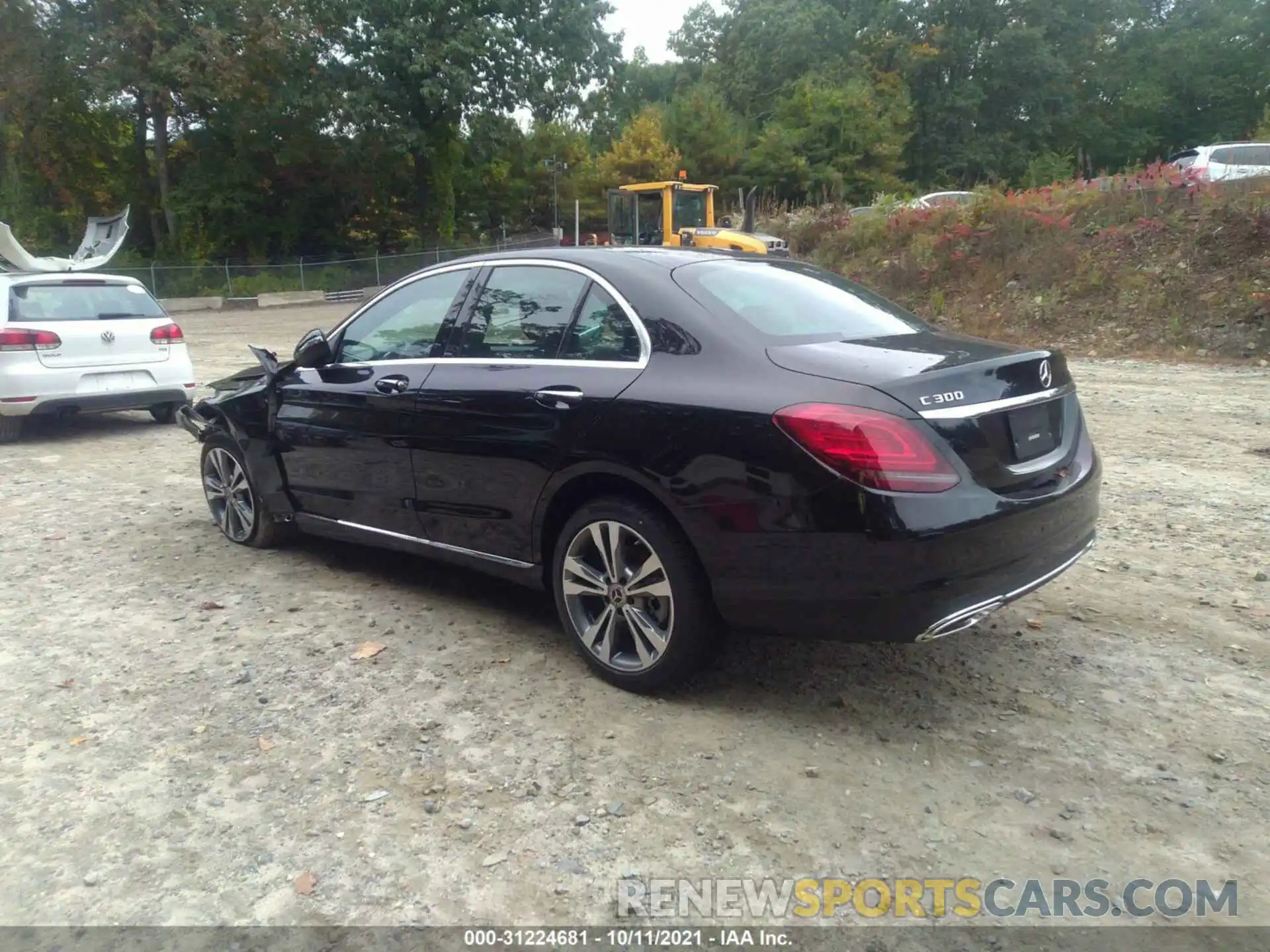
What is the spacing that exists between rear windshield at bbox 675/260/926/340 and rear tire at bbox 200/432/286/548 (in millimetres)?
2972

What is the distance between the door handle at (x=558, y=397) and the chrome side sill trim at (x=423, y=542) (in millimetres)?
Answer: 690

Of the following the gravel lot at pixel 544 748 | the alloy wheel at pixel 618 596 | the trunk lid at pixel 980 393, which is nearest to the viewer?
the gravel lot at pixel 544 748

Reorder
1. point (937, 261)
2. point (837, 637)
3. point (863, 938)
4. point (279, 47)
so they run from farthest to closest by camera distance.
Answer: point (279, 47) < point (937, 261) < point (837, 637) < point (863, 938)

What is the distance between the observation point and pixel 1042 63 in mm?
48781

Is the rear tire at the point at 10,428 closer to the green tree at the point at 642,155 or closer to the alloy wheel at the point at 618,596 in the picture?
the alloy wheel at the point at 618,596

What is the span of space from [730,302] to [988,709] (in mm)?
1782

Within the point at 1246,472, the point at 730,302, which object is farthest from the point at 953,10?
the point at 730,302

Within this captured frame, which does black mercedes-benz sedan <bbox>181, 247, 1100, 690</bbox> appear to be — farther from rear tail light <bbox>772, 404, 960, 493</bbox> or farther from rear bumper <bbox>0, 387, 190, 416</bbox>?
rear bumper <bbox>0, 387, 190, 416</bbox>

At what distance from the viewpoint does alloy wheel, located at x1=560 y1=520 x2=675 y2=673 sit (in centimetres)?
365

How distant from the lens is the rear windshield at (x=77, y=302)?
29.3 ft

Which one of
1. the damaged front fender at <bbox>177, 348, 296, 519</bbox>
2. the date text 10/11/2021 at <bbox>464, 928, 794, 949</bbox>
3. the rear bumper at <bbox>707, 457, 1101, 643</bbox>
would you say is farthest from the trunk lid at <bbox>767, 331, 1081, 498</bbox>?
the damaged front fender at <bbox>177, 348, 296, 519</bbox>

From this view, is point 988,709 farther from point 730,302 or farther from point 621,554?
point 730,302

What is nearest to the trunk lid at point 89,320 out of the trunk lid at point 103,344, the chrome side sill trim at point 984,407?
the trunk lid at point 103,344

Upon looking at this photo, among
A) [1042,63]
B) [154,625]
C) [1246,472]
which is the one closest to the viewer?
[154,625]
